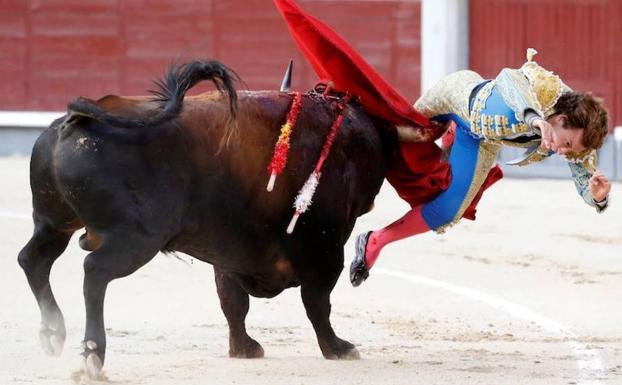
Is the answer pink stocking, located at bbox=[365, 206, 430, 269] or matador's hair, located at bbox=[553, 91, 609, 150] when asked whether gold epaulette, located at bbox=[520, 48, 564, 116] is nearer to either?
matador's hair, located at bbox=[553, 91, 609, 150]

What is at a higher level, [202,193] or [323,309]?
[202,193]

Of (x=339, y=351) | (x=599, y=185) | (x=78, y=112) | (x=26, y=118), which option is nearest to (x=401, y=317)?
(x=339, y=351)

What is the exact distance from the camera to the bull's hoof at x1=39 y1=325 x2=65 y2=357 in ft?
14.6

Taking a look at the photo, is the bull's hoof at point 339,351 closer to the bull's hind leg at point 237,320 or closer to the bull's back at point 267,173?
the bull's hind leg at point 237,320

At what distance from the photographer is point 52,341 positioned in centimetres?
447

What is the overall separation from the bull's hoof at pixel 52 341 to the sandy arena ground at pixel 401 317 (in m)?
0.06

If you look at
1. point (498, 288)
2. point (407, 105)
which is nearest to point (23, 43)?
point (498, 288)

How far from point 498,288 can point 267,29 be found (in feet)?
19.4

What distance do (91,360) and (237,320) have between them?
0.81 meters

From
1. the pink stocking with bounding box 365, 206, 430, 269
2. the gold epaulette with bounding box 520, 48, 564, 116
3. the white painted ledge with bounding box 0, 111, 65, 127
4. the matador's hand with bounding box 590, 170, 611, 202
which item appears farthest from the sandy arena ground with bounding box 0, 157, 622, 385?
the white painted ledge with bounding box 0, 111, 65, 127

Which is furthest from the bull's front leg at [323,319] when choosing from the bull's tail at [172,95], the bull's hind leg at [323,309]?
the bull's tail at [172,95]

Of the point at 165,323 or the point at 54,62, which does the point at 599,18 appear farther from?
the point at 165,323

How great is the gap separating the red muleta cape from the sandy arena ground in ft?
1.79

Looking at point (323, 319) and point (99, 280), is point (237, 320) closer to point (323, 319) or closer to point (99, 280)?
point (323, 319)
